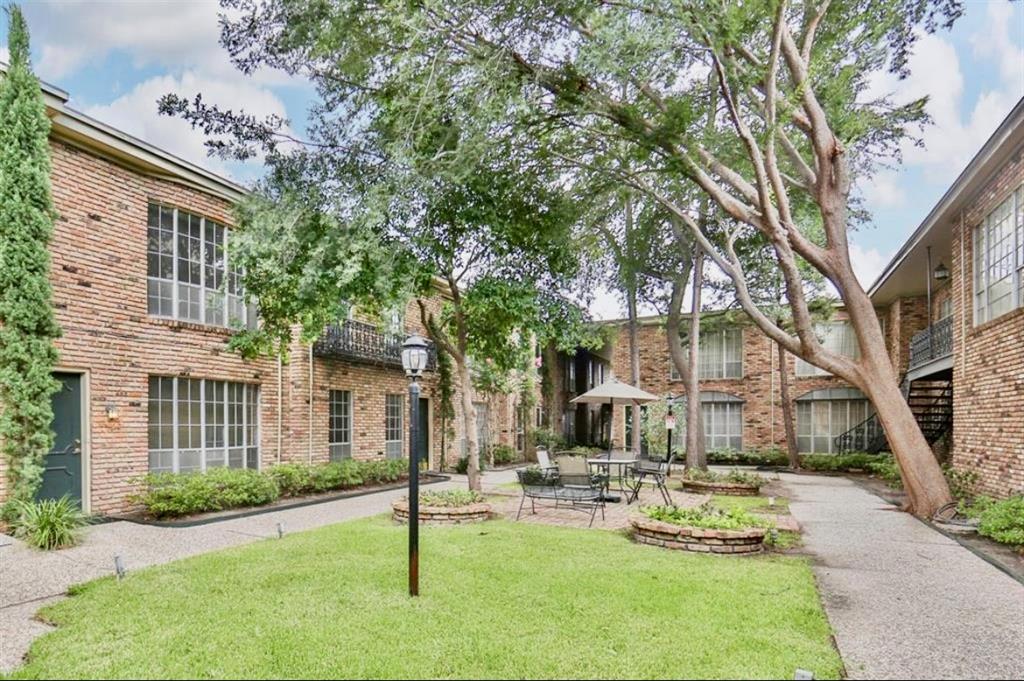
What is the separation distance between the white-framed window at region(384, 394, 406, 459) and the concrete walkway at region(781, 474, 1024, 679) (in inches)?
409

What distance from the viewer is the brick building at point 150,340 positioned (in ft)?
28.6

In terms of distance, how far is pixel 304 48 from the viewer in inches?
329

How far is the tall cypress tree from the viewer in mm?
7605

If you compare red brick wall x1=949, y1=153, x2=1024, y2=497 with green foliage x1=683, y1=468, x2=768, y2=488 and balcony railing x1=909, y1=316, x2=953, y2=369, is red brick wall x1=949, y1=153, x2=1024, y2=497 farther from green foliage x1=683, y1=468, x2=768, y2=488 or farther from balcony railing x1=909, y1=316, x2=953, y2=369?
green foliage x1=683, y1=468, x2=768, y2=488

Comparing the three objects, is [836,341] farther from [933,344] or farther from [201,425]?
[201,425]

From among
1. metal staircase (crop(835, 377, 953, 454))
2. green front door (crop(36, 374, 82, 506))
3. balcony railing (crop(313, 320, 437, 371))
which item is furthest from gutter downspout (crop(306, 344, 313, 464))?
metal staircase (crop(835, 377, 953, 454))

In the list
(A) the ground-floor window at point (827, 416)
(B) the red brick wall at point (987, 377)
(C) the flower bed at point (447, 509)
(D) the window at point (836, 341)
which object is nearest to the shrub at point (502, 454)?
(C) the flower bed at point (447, 509)

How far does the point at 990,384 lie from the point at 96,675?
12308 mm

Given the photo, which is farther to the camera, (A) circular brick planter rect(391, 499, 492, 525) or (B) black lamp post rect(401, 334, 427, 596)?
(A) circular brick planter rect(391, 499, 492, 525)

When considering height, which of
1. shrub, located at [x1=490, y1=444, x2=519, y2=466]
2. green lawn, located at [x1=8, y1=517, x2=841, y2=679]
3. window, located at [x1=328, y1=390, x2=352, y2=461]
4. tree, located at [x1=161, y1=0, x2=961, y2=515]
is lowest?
shrub, located at [x1=490, y1=444, x2=519, y2=466]

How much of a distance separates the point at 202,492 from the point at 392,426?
7057 millimetres

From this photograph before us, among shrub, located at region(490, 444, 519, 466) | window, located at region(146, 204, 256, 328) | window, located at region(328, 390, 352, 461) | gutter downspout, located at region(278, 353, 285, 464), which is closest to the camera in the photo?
window, located at region(146, 204, 256, 328)

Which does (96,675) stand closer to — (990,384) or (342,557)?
(342,557)

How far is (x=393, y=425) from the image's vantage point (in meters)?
16.1
